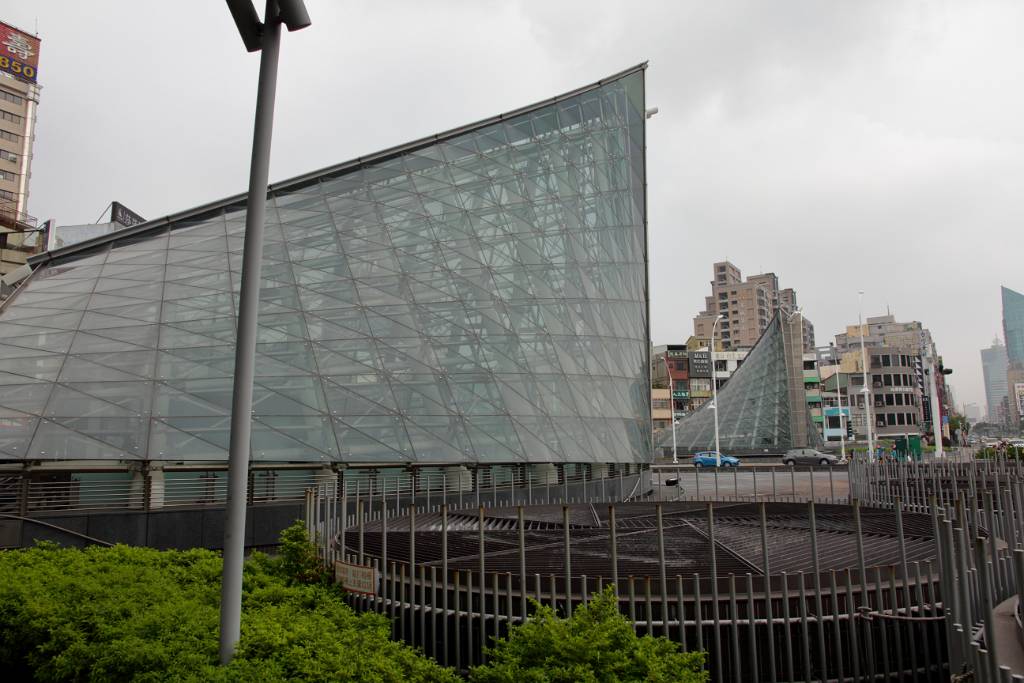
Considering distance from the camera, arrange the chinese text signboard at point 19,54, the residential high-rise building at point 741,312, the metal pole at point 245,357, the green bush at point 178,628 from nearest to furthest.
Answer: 1. the green bush at point 178,628
2. the metal pole at point 245,357
3. the chinese text signboard at point 19,54
4. the residential high-rise building at point 741,312

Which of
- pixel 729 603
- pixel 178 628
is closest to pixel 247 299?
pixel 178 628

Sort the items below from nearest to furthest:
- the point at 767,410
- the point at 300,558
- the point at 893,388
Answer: the point at 300,558
the point at 767,410
the point at 893,388

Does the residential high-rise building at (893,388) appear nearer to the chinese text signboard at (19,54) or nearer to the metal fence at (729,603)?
the metal fence at (729,603)

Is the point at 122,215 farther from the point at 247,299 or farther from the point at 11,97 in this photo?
the point at 247,299

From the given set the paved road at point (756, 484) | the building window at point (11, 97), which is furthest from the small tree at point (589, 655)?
the building window at point (11, 97)

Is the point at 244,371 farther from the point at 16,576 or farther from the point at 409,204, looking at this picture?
the point at 409,204

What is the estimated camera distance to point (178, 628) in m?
7.22

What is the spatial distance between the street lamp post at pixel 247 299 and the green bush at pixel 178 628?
0.48m

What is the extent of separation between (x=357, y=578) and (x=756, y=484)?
27196mm

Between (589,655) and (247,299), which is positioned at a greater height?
(247,299)

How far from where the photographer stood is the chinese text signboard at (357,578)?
24.6 ft

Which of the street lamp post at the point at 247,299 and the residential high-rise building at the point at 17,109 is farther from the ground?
the residential high-rise building at the point at 17,109

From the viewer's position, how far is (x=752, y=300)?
170750mm

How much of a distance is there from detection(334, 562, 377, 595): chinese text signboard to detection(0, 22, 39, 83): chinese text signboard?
96.0 metres
